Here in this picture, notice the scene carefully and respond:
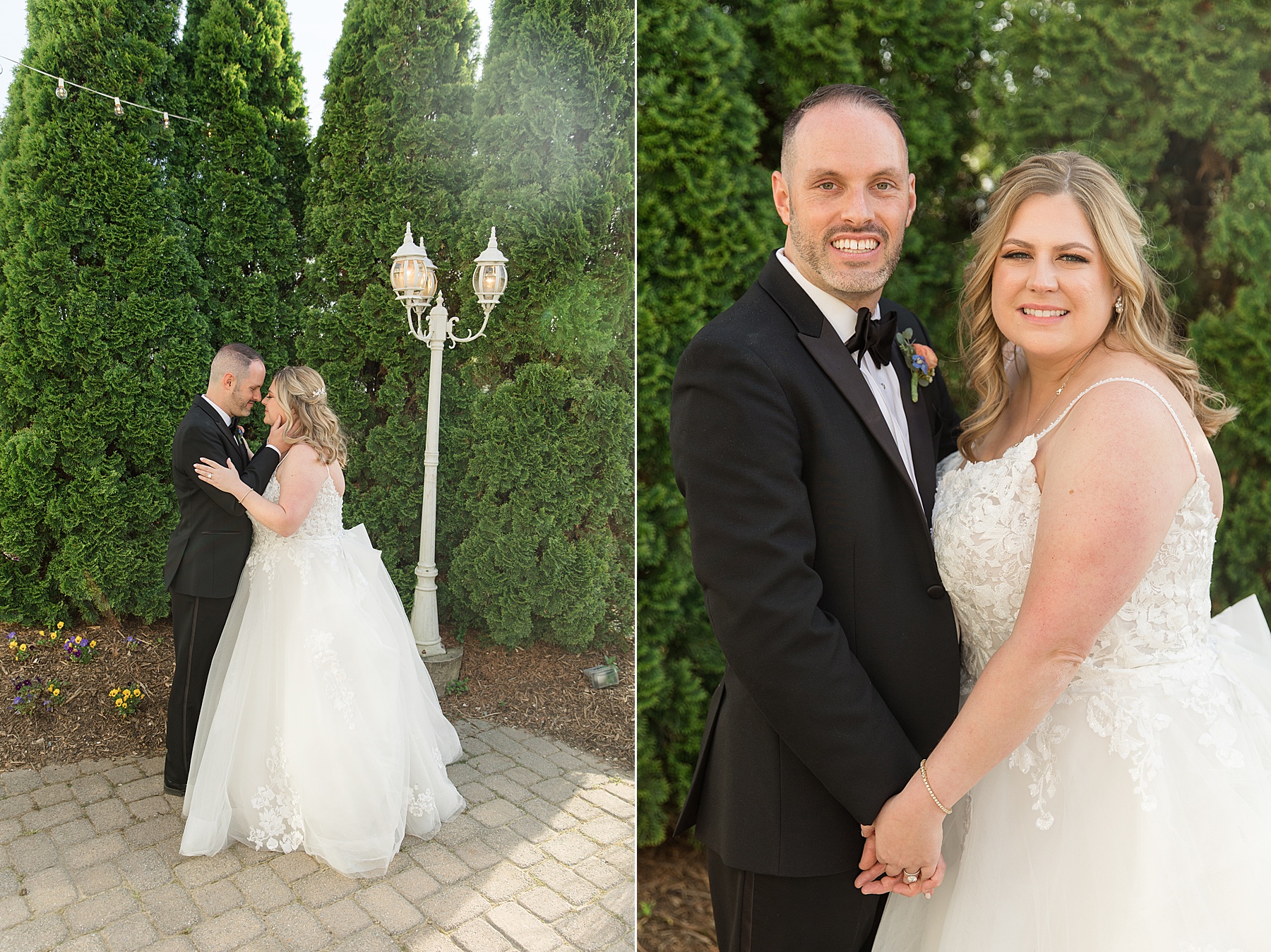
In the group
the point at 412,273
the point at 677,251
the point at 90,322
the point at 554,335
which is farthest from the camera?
the point at 677,251

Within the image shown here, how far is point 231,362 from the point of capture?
2.03 meters

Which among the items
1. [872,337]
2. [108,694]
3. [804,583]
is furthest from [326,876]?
[872,337]

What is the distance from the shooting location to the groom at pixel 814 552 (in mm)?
1443

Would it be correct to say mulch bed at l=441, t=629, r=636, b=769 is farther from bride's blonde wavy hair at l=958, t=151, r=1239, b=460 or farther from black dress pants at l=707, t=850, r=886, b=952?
bride's blonde wavy hair at l=958, t=151, r=1239, b=460

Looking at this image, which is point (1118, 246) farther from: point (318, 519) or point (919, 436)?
point (318, 519)

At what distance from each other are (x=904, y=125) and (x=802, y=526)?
227cm

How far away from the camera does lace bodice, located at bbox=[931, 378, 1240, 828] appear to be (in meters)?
1.57

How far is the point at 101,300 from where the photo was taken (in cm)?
199

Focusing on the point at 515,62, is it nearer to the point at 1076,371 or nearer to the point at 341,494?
the point at 341,494

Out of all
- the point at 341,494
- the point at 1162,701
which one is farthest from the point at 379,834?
the point at 1162,701

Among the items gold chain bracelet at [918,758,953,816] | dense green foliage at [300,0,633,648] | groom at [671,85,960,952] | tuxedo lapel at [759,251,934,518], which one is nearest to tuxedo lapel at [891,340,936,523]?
groom at [671,85,960,952]

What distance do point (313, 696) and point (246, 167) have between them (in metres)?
1.62

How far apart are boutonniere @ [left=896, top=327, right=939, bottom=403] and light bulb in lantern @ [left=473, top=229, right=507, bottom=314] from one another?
117 centimetres

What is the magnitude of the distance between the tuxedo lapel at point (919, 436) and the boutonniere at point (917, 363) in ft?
0.04
